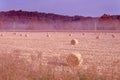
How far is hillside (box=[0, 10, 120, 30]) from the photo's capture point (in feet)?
280

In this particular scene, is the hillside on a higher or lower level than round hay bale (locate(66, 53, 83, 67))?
higher

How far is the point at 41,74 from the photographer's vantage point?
9.08 meters

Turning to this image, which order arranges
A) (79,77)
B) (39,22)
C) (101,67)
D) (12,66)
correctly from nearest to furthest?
(79,77) → (12,66) → (101,67) → (39,22)

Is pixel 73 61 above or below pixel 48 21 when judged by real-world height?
below

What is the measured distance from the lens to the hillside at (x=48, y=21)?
85.4m

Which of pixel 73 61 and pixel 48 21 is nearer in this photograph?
pixel 73 61

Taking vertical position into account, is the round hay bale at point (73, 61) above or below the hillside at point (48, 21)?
below

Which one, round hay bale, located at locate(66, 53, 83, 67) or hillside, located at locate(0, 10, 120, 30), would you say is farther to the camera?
hillside, located at locate(0, 10, 120, 30)

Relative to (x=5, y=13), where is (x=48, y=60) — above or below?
below

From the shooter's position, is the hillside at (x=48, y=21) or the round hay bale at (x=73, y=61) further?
the hillside at (x=48, y=21)

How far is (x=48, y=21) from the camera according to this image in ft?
314

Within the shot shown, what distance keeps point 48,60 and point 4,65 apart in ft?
10.9

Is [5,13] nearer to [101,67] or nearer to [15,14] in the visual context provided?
[15,14]

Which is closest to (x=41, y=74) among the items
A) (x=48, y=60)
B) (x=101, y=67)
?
(x=101, y=67)
